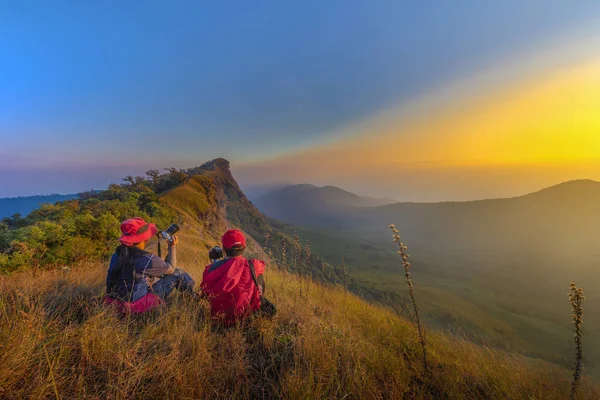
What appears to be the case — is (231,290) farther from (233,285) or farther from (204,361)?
(204,361)

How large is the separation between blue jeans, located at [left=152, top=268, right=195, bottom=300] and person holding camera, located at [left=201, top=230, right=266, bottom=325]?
1.62ft

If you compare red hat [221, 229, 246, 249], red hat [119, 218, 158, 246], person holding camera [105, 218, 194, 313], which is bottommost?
person holding camera [105, 218, 194, 313]

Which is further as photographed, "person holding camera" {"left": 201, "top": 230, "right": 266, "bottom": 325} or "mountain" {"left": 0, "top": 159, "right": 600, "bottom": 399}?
"person holding camera" {"left": 201, "top": 230, "right": 266, "bottom": 325}

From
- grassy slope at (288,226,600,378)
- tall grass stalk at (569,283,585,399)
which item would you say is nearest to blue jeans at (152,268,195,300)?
tall grass stalk at (569,283,585,399)

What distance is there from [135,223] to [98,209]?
642 centimetres

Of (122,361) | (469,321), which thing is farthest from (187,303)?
(469,321)

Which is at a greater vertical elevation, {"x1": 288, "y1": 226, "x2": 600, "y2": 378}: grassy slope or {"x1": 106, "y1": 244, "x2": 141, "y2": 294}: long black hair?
{"x1": 106, "y1": 244, "x2": 141, "y2": 294}: long black hair

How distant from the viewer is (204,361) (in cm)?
235

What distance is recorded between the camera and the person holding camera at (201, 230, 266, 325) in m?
3.16

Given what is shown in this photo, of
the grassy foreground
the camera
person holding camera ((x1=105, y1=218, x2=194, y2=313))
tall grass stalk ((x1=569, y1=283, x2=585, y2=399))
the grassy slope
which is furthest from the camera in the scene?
the grassy slope

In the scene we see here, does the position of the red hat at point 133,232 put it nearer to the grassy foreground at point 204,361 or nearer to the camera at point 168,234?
the camera at point 168,234

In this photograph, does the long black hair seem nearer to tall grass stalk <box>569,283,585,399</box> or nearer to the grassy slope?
tall grass stalk <box>569,283,585,399</box>

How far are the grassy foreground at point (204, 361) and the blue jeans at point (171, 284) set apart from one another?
192mm

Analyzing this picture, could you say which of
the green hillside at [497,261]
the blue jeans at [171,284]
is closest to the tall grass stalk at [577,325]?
the green hillside at [497,261]
